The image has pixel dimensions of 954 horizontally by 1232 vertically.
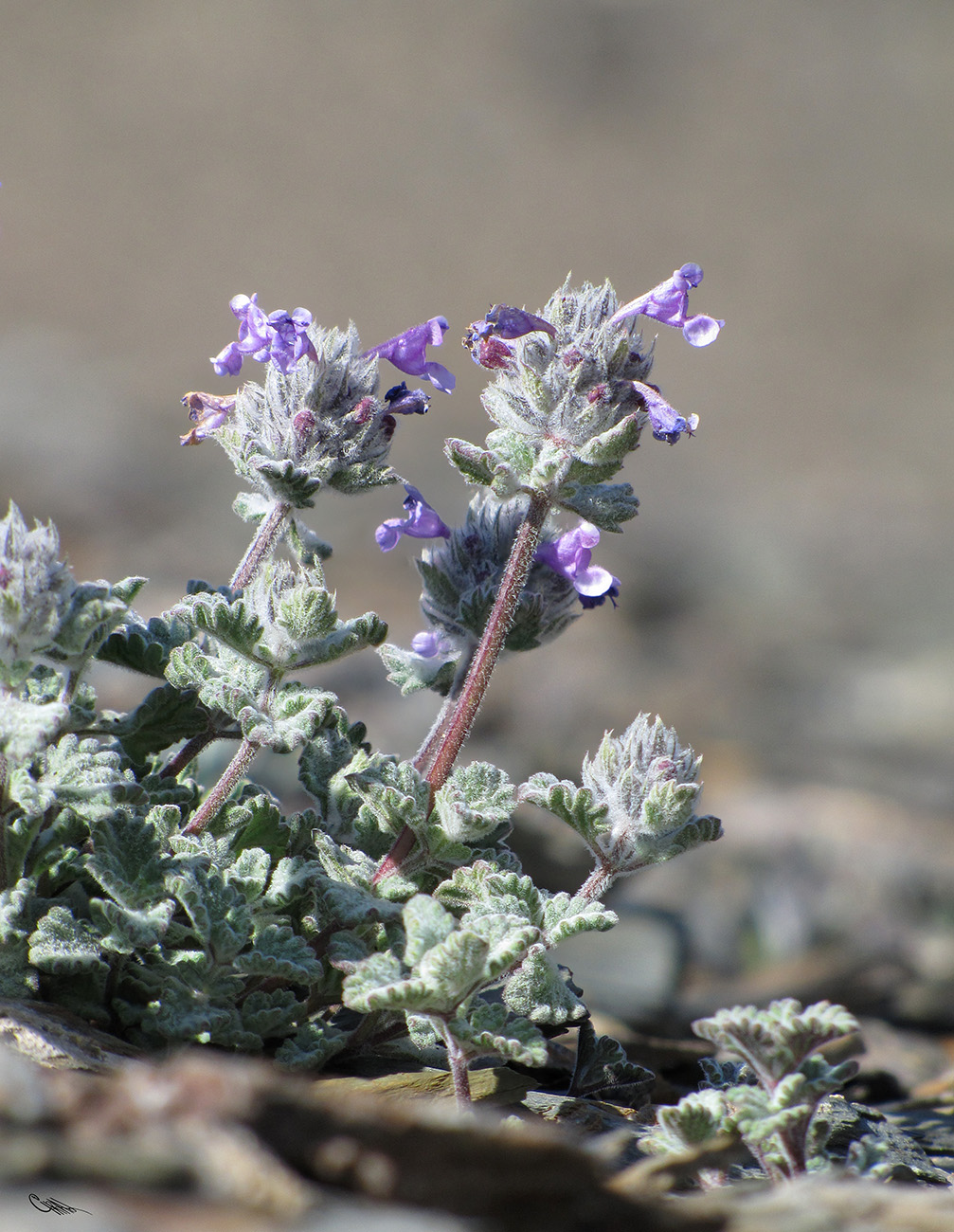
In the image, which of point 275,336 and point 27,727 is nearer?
point 27,727

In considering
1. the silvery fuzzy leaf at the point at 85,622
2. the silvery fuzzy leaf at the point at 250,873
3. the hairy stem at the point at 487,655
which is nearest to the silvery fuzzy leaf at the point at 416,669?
the hairy stem at the point at 487,655

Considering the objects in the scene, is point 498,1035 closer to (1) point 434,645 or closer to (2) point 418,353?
(1) point 434,645

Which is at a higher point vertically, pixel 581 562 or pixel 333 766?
pixel 581 562

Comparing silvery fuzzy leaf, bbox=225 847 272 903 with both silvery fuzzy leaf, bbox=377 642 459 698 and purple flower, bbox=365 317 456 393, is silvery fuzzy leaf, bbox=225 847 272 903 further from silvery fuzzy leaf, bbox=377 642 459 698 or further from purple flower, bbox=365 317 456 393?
purple flower, bbox=365 317 456 393

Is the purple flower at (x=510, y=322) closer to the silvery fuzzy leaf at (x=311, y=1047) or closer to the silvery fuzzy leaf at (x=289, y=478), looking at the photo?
the silvery fuzzy leaf at (x=289, y=478)

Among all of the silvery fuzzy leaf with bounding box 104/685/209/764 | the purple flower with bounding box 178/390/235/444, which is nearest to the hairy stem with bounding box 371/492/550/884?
the silvery fuzzy leaf with bounding box 104/685/209/764

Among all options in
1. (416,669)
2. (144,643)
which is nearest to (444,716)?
(416,669)

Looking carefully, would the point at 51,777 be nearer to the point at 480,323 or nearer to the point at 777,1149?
the point at 480,323
